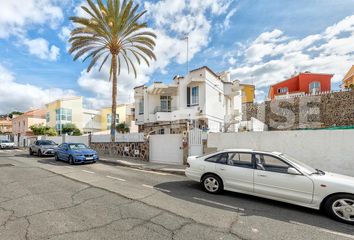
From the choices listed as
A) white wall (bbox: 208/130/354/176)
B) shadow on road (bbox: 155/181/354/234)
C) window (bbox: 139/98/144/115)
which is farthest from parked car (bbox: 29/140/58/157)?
white wall (bbox: 208/130/354/176)

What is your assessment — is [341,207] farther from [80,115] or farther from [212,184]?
[80,115]

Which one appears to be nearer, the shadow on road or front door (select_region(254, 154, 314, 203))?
the shadow on road

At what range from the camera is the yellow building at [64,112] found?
1634 inches

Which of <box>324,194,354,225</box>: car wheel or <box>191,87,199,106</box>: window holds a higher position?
<box>191,87,199,106</box>: window

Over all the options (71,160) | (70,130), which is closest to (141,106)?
(71,160)

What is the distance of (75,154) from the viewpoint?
Result: 44.1 ft

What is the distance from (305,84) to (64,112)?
46.7m

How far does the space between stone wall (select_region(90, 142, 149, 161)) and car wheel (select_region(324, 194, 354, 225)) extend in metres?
11.8

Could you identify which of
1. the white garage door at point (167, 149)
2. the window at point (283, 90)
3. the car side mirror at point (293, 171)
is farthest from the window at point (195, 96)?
the window at point (283, 90)

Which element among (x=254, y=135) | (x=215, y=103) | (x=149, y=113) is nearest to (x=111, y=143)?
(x=149, y=113)

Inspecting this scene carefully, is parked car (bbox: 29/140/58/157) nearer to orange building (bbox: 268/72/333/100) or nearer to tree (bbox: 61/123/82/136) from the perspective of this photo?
tree (bbox: 61/123/82/136)

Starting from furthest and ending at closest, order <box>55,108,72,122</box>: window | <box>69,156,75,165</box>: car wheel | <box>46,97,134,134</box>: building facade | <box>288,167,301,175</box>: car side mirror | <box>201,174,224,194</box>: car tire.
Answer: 1. <box>46,97,134,134</box>: building facade
2. <box>55,108,72,122</box>: window
3. <box>69,156,75,165</box>: car wheel
4. <box>201,174,224,194</box>: car tire
5. <box>288,167,301,175</box>: car side mirror

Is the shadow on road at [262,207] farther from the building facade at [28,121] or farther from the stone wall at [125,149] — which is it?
the building facade at [28,121]

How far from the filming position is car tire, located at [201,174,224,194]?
21.8 feet
